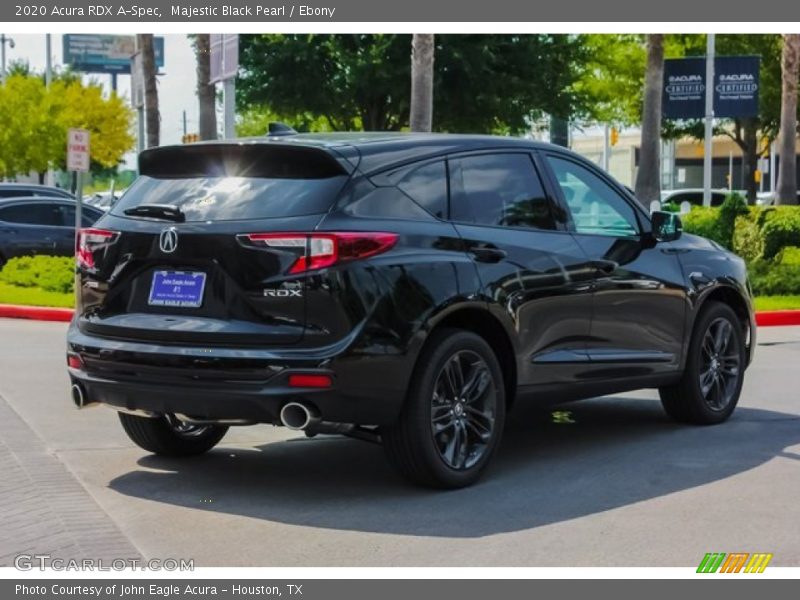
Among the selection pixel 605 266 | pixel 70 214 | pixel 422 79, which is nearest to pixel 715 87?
pixel 422 79

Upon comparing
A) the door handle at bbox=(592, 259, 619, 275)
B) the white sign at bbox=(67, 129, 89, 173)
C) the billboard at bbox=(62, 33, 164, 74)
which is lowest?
the door handle at bbox=(592, 259, 619, 275)

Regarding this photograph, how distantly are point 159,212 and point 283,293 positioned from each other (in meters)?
0.90

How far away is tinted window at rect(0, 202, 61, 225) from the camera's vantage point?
2470 cm

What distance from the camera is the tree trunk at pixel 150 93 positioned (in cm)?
3045

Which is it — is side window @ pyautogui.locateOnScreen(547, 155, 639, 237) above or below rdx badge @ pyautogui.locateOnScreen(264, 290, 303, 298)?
above

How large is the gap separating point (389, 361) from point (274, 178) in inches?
42.4

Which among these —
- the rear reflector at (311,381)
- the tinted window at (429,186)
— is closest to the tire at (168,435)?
the rear reflector at (311,381)

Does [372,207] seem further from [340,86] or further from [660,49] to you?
[340,86]

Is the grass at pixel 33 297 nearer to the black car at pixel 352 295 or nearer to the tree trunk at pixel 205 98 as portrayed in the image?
the tree trunk at pixel 205 98

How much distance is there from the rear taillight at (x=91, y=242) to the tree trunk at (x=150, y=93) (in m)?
23.3

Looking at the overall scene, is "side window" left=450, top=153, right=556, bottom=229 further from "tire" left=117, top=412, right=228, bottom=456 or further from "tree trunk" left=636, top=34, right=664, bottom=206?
"tree trunk" left=636, top=34, right=664, bottom=206

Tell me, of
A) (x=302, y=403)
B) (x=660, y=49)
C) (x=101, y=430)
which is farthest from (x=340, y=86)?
(x=302, y=403)

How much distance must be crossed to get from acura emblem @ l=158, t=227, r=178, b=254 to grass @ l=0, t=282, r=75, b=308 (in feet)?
38.8

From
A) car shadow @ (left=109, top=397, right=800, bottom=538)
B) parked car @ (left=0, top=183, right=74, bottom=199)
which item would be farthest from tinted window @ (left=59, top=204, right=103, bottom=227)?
car shadow @ (left=109, top=397, right=800, bottom=538)
